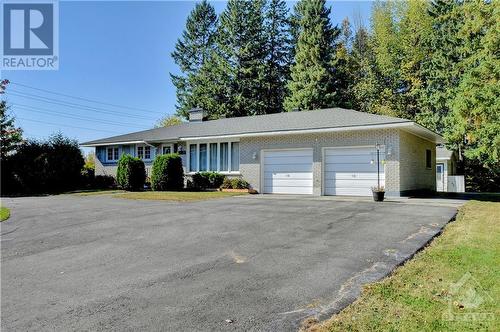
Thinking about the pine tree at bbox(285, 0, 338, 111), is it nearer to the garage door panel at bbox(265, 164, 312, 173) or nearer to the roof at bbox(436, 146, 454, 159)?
the roof at bbox(436, 146, 454, 159)

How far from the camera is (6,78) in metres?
17.3

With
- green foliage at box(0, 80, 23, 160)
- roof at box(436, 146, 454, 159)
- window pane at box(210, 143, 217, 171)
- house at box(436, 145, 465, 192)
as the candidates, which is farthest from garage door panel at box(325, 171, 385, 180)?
green foliage at box(0, 80, 23, 160)

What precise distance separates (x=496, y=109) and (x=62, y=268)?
55.2 feet

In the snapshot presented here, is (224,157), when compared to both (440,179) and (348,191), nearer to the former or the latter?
(348,191)

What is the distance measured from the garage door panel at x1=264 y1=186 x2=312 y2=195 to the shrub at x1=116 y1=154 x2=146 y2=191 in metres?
7.56

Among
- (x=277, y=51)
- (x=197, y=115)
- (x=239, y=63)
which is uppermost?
(x=277, y=51)

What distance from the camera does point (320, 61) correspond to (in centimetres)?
3347

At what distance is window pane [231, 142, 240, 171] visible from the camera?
752 inches

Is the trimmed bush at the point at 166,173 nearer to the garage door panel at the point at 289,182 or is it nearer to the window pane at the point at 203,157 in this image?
the window pane at the point at 203,157

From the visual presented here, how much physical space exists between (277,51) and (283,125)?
2404 cm

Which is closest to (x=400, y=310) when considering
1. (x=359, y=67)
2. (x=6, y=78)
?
(x=6, y=78)

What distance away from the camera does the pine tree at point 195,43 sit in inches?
1713

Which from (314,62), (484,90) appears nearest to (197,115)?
(314,62)

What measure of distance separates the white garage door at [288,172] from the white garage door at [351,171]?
0.90 meters
